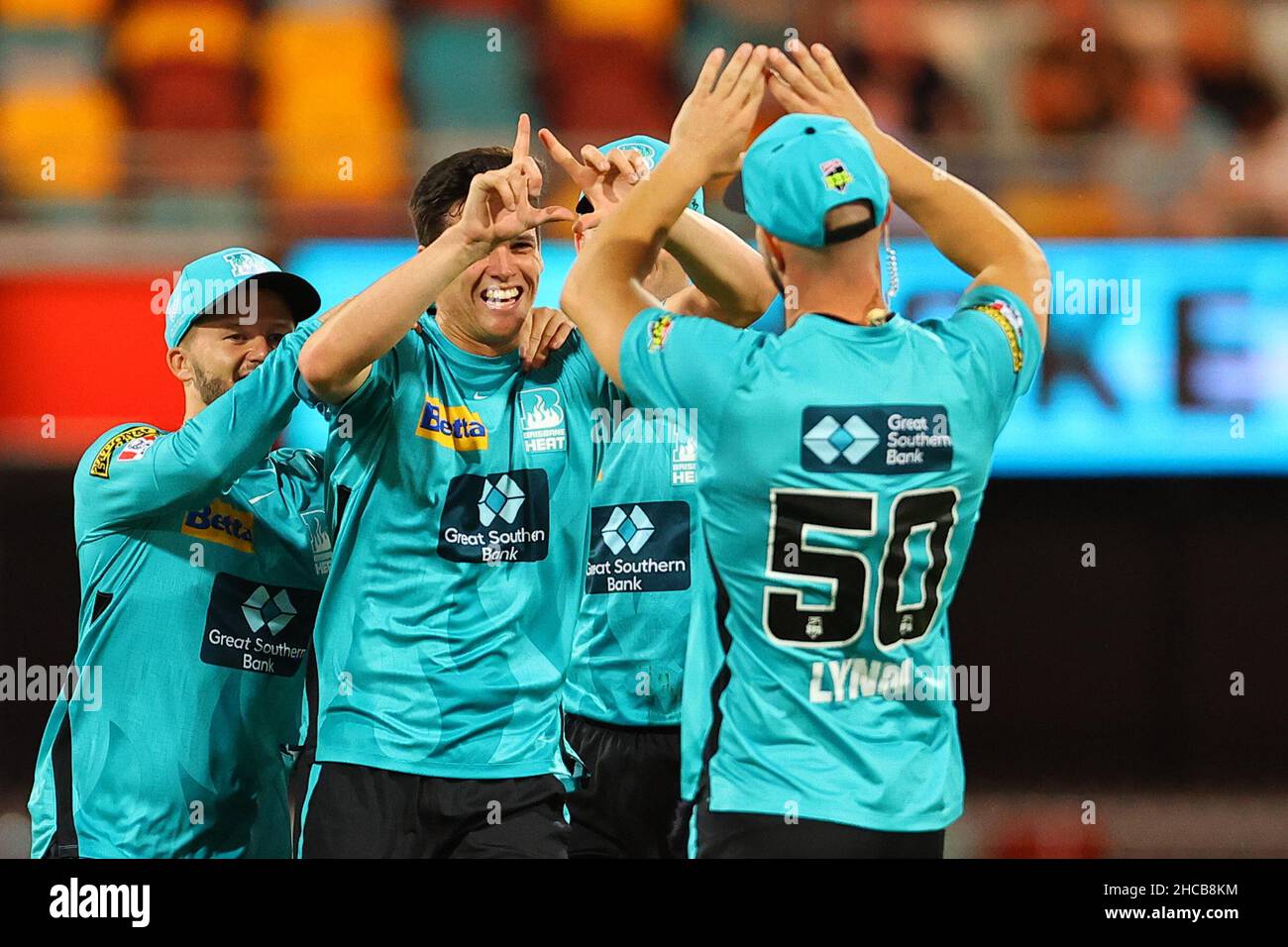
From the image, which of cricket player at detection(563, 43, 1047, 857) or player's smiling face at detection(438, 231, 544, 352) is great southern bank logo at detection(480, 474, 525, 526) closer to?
player's smiling face at detection(438, 231, 544, 352)

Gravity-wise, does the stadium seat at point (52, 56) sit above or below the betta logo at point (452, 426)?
above

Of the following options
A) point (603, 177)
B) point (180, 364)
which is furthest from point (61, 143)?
point (603, 177)

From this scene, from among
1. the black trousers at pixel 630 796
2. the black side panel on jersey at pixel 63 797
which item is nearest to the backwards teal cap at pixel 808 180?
the black trousers at pixel 630 796

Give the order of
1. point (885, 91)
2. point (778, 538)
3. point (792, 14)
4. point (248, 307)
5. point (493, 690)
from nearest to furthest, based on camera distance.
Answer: point (778, 538)
point (493, 690)
point (248, 307)
point (885, 91)
point (792, 14)

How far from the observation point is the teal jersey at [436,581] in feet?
12.1

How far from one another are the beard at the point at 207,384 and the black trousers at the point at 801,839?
193 centimetres

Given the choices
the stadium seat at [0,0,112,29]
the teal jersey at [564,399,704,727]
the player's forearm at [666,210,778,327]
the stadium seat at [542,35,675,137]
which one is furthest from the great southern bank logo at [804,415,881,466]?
the stadium seat at [0,0,112,29]

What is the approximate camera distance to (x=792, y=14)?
366 inches

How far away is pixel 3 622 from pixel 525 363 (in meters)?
3.93

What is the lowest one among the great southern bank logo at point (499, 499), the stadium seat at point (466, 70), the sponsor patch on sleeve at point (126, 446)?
the great southern bank logo at point (499, 499)

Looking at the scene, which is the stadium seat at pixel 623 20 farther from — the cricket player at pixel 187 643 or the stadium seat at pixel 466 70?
the cricket player at pixel 187 643

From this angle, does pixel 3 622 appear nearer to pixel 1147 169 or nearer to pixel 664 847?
pixel 664 847

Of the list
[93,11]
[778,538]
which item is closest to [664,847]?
[778,538]

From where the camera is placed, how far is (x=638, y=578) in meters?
4.64
